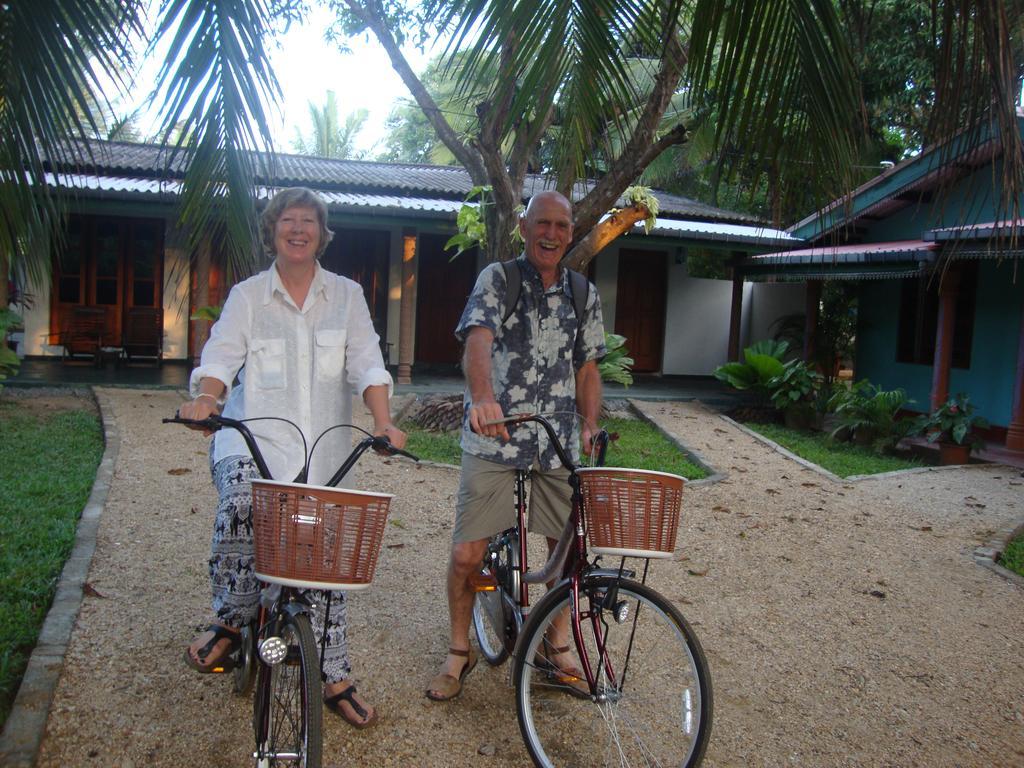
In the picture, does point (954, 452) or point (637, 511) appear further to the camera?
point (954, 452)

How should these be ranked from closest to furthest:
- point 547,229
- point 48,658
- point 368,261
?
point 547,229, point 48,658, point 368,261

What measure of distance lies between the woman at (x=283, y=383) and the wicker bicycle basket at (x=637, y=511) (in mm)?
797

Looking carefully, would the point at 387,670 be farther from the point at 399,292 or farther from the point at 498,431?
the point at 399,292

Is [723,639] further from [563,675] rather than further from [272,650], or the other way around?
[272,650]

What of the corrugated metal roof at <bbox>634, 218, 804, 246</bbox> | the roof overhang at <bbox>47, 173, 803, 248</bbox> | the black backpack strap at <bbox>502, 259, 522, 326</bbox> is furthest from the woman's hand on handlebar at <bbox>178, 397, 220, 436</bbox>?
the corrugated metal roof at <bbox>634, 218, 804, 246</bbox>

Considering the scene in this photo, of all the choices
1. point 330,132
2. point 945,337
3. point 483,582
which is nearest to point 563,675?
point 483,582

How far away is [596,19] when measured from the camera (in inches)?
101

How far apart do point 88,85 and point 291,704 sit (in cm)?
197

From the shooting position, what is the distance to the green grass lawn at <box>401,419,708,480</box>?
9305 mm

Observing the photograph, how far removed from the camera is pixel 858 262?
12625 mm

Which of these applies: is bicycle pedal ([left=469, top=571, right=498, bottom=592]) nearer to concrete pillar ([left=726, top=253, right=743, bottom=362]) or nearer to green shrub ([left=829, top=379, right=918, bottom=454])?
green shrub ([left=829, top=379, right=918, bottom=454])

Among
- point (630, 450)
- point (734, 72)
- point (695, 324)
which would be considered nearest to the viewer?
point (734, 72)

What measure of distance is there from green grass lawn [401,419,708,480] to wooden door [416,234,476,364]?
18.5 ft

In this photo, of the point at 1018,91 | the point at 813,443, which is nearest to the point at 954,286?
the point at 813,443
